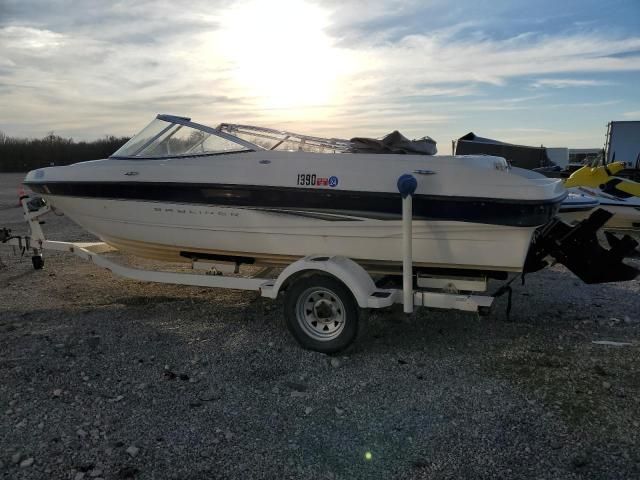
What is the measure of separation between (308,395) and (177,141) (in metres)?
2.82

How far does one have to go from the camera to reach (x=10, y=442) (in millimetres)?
3053

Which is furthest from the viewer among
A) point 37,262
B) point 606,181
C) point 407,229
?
point 606,181

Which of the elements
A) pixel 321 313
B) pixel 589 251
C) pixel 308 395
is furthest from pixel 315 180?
pixel 589 251

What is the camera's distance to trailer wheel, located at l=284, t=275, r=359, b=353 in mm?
4250

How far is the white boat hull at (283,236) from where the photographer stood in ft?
14.0

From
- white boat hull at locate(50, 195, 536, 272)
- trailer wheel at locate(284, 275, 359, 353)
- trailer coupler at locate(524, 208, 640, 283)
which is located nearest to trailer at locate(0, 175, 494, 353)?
trailer wheel at locate(284, 275, 359, 353)

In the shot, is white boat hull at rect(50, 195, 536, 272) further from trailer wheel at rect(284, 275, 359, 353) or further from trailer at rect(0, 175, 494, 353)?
trailer wheel at rect(284, 275, 359, 353)

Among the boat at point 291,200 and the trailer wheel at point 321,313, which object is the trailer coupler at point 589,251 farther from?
the trailer wheel at point 321,313

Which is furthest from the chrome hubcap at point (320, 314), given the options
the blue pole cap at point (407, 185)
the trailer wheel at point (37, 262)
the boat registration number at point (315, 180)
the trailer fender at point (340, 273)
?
the trailer wheel at point (37, 262)

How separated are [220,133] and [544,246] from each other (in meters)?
3.23

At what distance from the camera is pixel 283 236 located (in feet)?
15.4

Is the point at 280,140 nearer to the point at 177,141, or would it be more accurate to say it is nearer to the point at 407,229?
the point at 177,141

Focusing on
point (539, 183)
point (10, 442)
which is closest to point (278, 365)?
point (10, 442)

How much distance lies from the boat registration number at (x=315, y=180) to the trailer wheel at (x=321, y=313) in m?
0.78
